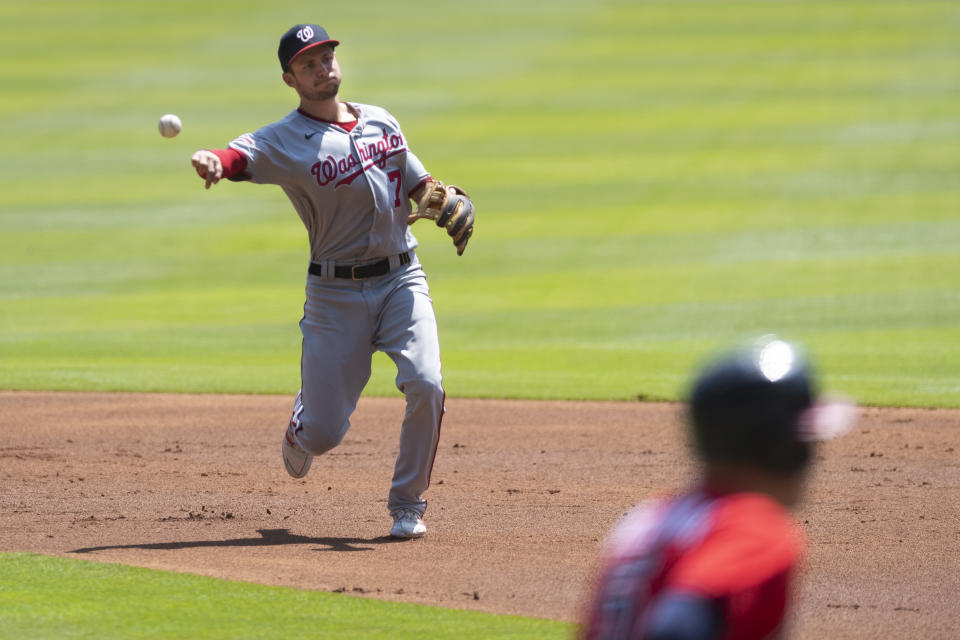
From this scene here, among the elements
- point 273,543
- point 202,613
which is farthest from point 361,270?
point 202,613

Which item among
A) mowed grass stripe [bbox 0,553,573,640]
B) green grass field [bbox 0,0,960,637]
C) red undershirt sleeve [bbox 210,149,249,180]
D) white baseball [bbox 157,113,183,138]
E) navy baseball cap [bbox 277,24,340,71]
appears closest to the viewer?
mowed grass stripe [bbox 0,553,573,640]

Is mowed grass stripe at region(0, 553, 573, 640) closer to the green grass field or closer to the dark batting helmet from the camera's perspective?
the green grass field

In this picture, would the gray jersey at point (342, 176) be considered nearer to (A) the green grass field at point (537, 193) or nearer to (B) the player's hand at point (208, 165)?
(B) the player's hand at point (208, 165)

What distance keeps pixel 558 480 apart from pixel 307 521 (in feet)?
5.70

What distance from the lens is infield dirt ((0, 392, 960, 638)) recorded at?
5.58m

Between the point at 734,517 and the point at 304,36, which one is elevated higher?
the point at 304,36

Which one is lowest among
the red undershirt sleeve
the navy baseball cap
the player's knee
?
the player's knee

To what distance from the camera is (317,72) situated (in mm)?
6309

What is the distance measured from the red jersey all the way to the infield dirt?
2976mm

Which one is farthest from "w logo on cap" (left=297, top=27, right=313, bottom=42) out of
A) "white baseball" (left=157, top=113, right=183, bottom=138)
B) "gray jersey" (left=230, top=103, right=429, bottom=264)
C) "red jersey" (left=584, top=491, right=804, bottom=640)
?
"red jersey" (left=584, top=491, right=804, bottom=640)

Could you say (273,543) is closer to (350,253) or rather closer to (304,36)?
(350,253)

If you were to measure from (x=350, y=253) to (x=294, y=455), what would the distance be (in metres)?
1.11

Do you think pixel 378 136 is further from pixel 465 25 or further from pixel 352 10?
pixel 352 10

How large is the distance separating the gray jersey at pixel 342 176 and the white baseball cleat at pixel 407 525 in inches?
49.3
